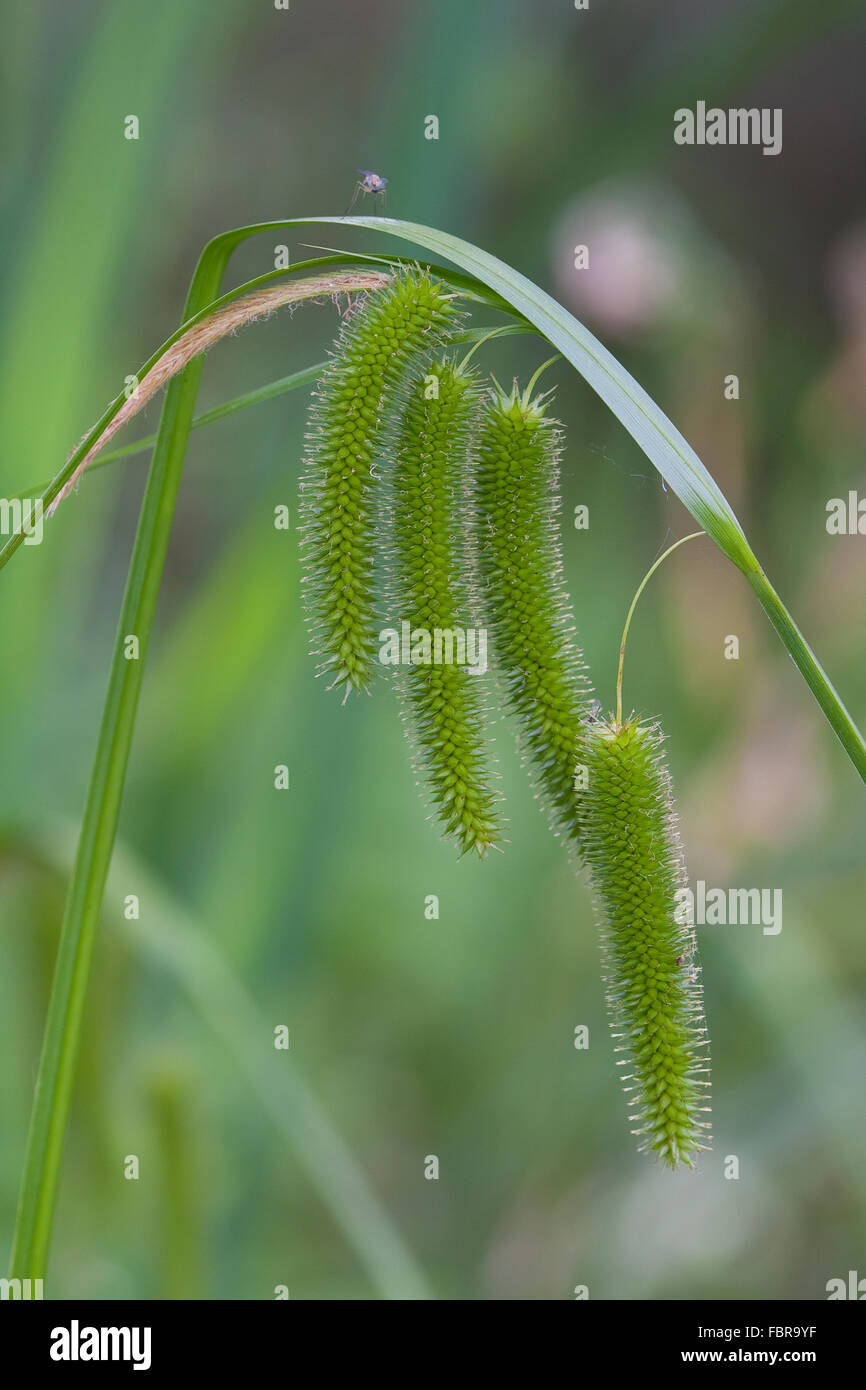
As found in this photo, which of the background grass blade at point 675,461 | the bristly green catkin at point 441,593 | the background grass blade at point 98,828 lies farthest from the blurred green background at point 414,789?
the background grass blade at point 675,461

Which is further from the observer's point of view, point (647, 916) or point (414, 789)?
point (414, 789)

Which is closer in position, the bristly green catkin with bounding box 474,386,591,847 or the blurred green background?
the bristly green catkin with bounding box 474,386,591,847

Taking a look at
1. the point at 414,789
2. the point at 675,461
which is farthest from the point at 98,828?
the point at 414,789

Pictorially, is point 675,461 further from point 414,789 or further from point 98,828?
point 414,789

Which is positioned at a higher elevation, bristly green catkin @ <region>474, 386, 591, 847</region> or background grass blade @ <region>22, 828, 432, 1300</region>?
bristly green catkin @ <region>474, 386, 591, 847</region>

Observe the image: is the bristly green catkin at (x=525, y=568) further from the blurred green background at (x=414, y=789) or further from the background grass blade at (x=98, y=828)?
the blurred green background at (x=414, y=789)

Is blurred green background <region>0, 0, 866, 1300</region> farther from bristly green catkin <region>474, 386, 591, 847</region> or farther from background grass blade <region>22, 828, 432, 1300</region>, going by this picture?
bristly green catkin <region>474, 386, 591, 847</region>

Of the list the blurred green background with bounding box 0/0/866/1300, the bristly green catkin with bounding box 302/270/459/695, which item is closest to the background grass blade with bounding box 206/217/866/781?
the bristly green catkin with bounding box 302/270/459/695

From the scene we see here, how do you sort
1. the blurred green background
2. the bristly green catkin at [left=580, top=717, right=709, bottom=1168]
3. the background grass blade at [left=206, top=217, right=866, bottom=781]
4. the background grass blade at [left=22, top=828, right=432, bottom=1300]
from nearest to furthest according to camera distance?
the background grass blade at [left=206, top=217, right=866, bottom=781] → the bristly green catkin at [left=580, top=717, right=709, bottom=1168] → the background grass blade at [left=22, top=828, right=432, bottom=1300] → the blurred green background
